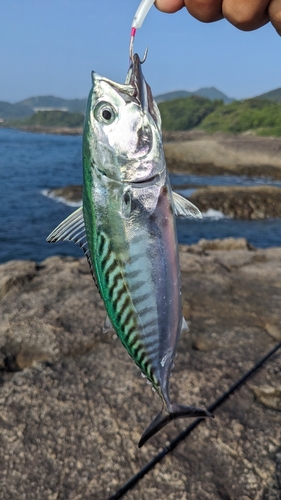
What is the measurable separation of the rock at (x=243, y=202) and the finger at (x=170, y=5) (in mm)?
14823

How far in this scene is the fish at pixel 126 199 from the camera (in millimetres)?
1466

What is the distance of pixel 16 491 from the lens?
274 centimetres

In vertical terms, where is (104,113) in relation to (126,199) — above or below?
above

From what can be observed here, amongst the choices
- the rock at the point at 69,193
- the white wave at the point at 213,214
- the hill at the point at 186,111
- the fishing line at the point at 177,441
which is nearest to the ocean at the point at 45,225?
the white wave at the point at 213,214

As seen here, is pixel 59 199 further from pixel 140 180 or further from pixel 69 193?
pixel 140 180

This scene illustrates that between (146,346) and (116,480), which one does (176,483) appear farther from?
(146,346)

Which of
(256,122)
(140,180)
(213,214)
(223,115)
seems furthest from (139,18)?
(223,115)

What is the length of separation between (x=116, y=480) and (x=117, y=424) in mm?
458

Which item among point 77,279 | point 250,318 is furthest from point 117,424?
point 77,279

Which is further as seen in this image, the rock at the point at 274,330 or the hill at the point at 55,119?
the hill at the point at 55,119

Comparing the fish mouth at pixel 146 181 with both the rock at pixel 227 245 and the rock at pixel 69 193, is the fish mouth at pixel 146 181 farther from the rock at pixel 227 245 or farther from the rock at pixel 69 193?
the rock at pixel 69 193

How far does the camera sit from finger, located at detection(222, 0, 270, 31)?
157cm

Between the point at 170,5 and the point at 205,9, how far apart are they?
0.14 metres

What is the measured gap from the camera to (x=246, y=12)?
1596 millimetres
